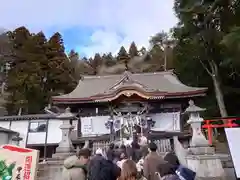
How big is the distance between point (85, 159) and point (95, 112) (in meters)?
9.88

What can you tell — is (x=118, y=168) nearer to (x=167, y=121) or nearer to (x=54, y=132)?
(x=167, y=121)

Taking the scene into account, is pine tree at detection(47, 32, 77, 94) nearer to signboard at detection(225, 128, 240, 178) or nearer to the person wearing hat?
signboard at detection(225, 128, 240, 178)

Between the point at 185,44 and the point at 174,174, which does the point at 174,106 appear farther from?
the point at 174,174

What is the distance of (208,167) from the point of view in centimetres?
750

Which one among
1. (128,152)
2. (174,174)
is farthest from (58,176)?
(174,174)

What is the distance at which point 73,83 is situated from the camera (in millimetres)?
A: 29562

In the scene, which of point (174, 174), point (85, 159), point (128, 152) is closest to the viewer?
point (174, 174)

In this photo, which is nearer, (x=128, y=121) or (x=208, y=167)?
(x=208, y=167)

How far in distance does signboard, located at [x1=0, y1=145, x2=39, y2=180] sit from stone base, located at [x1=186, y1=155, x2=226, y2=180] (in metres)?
4.74

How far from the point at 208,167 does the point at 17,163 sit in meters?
5.42

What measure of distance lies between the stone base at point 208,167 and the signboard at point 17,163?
15.6ft

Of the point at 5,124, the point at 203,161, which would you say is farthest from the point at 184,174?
the point at 5,124

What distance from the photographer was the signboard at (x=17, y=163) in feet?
16.6

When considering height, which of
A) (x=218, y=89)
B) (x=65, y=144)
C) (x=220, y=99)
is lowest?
(x=65, y=144)
